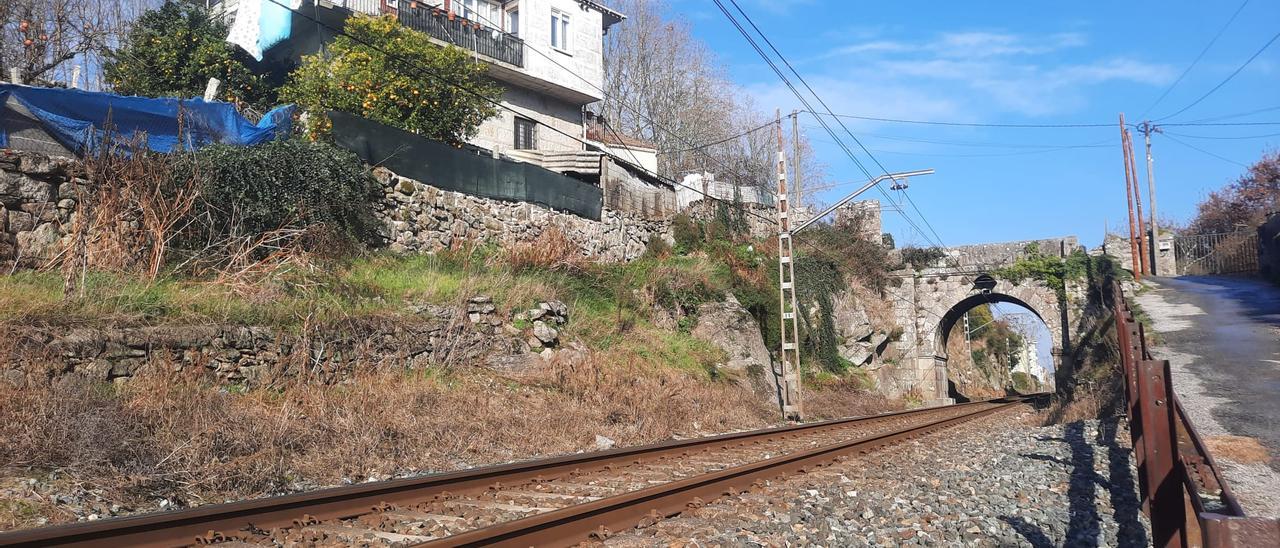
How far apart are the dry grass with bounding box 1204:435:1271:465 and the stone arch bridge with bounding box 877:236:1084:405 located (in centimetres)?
1771

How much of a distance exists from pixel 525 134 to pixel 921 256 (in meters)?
15.2

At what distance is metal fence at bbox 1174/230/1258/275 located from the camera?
29.0 m

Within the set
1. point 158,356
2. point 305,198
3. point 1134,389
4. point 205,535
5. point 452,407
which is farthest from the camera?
point 305,198

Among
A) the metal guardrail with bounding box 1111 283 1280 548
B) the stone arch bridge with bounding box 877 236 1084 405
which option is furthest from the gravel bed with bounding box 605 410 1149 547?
the stone arch bridge with bounding box 877 236 1084 405

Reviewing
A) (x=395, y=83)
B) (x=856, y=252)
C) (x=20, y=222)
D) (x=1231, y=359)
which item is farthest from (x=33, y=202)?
(x=856, y=252)

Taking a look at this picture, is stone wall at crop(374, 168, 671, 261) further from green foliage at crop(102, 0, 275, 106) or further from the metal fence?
the metal fence

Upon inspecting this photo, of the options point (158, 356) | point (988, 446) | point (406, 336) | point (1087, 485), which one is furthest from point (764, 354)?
point (158, 356)

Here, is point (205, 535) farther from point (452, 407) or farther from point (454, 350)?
point (454, 350)

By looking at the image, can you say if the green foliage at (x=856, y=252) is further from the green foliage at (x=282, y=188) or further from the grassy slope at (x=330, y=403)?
the green foliage at (x=282, y=188)

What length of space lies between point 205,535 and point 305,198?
9.43 metres

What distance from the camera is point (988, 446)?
1115cm

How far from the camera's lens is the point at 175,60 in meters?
19.2

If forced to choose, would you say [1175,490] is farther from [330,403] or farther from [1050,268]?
[1050,268]

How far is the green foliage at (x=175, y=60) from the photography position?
19.2 m
